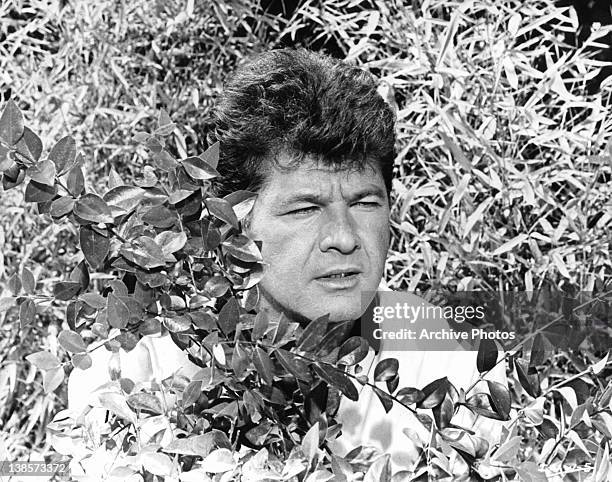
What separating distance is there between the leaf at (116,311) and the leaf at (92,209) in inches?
3.2

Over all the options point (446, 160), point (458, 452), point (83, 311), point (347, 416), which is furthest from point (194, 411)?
point (446, 160)

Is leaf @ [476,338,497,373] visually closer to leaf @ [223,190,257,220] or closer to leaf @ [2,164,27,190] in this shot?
leaf @ [223,190,257,220]

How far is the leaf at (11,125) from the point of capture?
815 mm

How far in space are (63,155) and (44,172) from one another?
0.10 ft

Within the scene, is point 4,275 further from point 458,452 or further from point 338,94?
point 458,452

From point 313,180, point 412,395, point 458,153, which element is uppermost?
point 458,153

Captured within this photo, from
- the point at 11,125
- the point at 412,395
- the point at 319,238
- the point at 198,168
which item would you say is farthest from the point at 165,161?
the point at 319,238

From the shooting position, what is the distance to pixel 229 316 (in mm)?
886

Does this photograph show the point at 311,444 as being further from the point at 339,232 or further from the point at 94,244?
the point at 339,232

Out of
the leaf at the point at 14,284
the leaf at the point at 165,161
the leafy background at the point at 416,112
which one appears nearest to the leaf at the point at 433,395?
the leaf at the point at 165,161

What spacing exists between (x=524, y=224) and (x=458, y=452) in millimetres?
1017

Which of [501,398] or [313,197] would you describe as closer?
[501,398]

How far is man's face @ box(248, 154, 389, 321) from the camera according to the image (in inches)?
50.9

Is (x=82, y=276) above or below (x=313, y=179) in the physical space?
below
